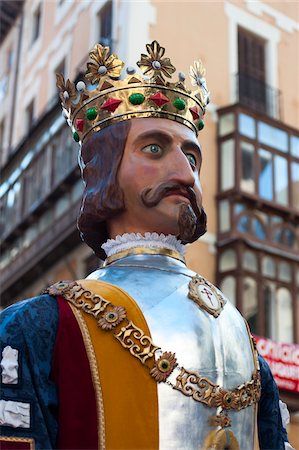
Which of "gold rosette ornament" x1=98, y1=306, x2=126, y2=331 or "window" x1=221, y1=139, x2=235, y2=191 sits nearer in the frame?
"gold rosette ornament" x1=98, y1=306, x2=126, y2=331

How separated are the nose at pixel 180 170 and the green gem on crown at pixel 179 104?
9.1 inches

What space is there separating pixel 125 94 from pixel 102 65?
164mm

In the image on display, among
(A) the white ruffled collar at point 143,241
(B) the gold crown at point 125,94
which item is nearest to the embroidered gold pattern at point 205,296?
(A) the white ruffled collar at point 143,241

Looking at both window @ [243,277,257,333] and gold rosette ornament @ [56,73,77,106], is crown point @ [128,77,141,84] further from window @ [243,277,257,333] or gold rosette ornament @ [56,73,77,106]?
window @ [243,277,257,333]

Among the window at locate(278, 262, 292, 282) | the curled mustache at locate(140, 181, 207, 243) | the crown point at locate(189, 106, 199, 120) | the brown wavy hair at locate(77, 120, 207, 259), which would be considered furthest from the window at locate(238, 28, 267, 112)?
the curled mustache at locate(140, 181, 207, 243)

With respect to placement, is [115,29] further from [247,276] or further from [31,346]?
[31,346]

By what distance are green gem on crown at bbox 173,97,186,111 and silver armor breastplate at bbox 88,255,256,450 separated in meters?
0.64

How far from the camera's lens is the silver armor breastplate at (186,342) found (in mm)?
2715

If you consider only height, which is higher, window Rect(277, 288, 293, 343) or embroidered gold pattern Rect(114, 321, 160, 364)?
window Rect(277, 288, 293, 343)

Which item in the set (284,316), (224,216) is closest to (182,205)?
(224,216)

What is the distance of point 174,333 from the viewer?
282 centimetres

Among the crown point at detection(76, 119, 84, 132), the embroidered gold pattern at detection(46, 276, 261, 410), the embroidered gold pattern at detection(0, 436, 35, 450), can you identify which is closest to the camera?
the embroidered gold pattern at detection(0, 436, 35, 450)

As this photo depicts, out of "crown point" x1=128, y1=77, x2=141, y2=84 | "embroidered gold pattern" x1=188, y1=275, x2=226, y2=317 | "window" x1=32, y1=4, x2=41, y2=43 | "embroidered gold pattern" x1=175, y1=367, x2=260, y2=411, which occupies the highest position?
"window" x1=32, y1=4, x2=41, y2=43

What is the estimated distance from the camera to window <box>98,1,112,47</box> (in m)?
13.7
